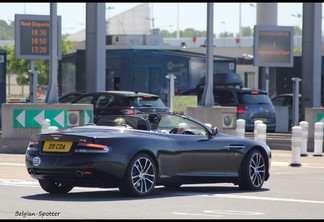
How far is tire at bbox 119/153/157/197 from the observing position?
521 inches

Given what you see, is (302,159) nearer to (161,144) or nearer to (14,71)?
(161,144)

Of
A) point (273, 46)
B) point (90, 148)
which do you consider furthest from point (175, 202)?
point (273, 46)

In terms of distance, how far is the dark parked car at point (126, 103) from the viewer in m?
27.3

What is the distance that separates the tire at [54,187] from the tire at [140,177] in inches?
46.4

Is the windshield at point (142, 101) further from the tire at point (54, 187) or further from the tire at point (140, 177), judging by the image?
the tire at point (140, 177)

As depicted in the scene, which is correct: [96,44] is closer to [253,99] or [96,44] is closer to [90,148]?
[253,99]

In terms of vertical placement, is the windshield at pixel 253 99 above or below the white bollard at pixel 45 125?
above

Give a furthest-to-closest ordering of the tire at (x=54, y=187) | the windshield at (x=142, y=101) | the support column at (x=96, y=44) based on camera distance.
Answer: the support column at (x=96, y=44) < the windshield at (x=142, y=101) < the tire at (x=54, y=187)

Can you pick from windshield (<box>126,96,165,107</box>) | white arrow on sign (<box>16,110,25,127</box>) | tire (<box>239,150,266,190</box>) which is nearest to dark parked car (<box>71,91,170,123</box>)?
windshield (<box>126,96,165,107</box>)

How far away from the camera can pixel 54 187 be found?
14078 millimetres

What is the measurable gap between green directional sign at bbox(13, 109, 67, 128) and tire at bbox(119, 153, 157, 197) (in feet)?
35.3

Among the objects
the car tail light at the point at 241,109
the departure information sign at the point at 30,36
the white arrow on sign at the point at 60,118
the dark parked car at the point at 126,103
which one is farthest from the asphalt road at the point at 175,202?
the departure information sign at the point at 30,36

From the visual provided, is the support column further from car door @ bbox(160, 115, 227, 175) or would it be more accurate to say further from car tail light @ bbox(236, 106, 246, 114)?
car door @ bbox(160, 115, 227, 175)

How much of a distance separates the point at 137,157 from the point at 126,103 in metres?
14.3
